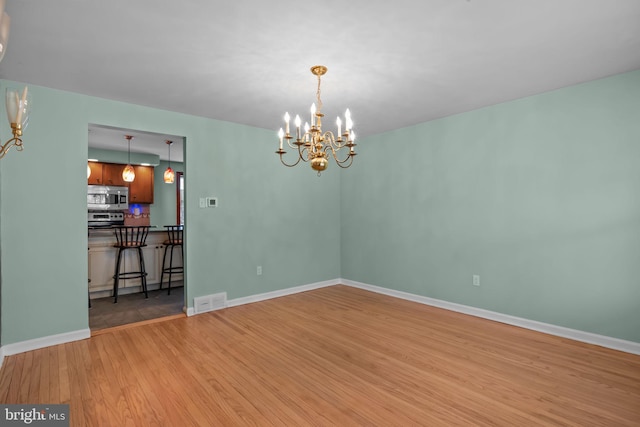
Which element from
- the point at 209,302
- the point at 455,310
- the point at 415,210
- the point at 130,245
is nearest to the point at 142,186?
the point at 130,245

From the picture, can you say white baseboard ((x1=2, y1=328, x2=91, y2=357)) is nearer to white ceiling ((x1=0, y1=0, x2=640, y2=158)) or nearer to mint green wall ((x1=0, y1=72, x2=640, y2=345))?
mint green wall ((x1=0, y1=72, x2=640, y2=345))

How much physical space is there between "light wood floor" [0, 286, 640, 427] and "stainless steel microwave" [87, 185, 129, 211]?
4.49 m

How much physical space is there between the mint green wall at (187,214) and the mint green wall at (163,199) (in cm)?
423

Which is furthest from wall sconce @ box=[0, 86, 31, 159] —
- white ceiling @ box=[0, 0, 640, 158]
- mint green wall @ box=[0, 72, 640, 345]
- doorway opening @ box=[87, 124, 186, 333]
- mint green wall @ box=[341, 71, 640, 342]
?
mint green wall @ box=[341, 71, 640, 342]

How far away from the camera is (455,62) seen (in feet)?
8.75

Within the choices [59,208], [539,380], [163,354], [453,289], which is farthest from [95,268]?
[539,380]

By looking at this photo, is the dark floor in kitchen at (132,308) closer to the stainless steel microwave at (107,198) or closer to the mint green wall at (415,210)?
the mint green wall at (415,210)

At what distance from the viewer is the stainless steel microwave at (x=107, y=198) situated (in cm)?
687

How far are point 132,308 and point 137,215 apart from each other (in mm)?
3986

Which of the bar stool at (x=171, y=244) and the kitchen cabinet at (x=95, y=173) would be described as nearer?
the bar stool at (x=171, y=244)

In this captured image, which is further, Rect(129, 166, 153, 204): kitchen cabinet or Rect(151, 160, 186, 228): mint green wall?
Rect(151, 160, 186, 228): mint green wall

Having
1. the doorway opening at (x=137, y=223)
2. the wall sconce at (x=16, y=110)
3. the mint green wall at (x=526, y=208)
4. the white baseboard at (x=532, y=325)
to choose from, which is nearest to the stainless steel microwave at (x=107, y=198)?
the doorway opening at (x=137, y=223)

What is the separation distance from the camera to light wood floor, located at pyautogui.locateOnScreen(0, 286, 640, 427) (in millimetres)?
2039

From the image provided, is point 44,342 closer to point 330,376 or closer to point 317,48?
point 330,376
